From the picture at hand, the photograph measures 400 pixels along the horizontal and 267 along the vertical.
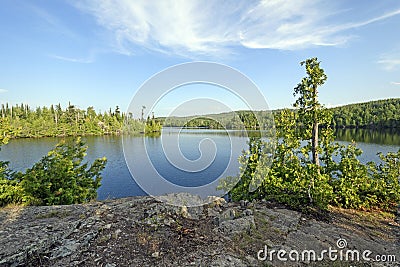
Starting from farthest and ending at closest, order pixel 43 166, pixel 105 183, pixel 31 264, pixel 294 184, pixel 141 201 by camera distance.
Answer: pixel 105 183 < pixel 43 166 < pixel 294 184 < pixel 141 201 < pixel 31 264

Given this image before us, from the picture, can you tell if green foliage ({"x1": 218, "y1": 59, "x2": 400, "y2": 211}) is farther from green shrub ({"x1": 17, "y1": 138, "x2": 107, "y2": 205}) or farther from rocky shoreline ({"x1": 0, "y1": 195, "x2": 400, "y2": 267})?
green shrub ({"x1": 17, "y1": 138, "x2": 107, "y2": 205})

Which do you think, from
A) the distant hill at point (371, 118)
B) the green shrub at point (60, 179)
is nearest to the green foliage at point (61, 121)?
the green shrub at point (60, 179)

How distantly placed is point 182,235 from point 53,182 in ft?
25.6

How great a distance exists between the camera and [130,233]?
16.0ft

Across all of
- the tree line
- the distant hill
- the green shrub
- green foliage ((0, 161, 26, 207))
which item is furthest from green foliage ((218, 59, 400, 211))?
the distant hill

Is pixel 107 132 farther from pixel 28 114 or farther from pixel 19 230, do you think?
pixel 19 230

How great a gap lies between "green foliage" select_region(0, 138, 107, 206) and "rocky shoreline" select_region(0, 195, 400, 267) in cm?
154

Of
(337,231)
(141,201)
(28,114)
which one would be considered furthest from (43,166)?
(28,114)

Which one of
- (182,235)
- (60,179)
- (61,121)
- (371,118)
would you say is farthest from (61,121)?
(371,118)

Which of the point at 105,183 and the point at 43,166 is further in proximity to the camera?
the point at 105,183

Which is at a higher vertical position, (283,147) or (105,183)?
(283,147)

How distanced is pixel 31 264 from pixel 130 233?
1.79 meters

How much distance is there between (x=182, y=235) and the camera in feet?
16.1

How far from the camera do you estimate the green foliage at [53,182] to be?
8.54 meters
